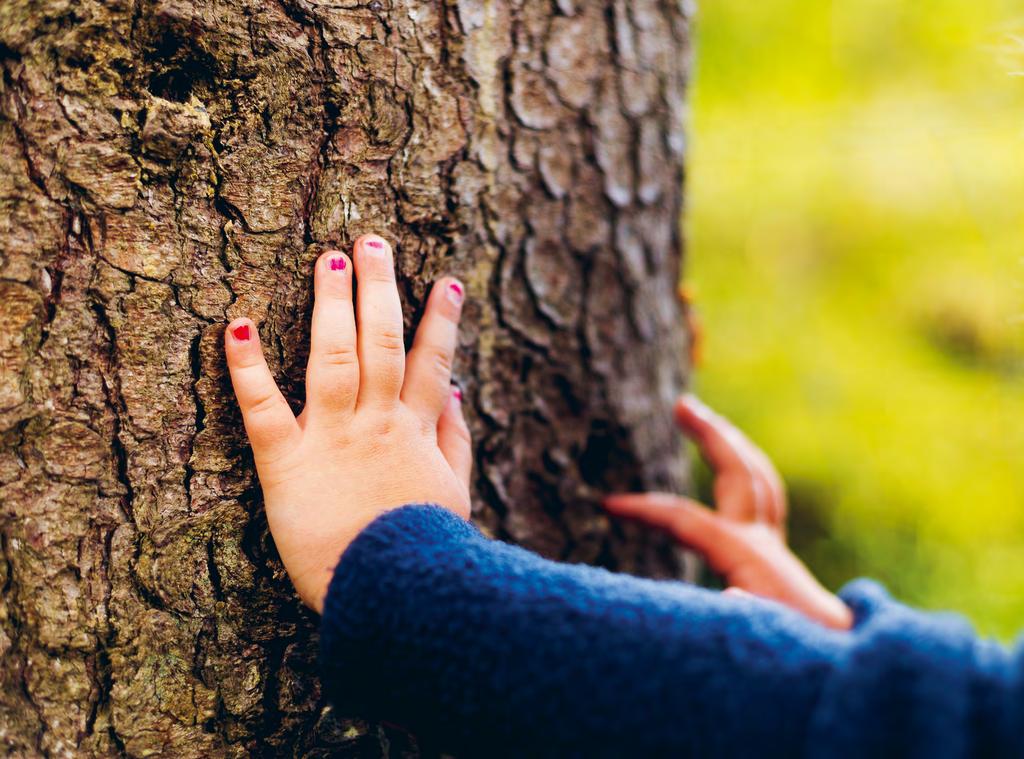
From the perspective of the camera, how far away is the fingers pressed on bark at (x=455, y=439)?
1.04 m

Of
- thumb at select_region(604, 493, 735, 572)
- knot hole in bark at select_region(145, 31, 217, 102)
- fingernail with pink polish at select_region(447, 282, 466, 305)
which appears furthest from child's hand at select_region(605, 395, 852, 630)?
knot hole in bark at select_region(145, 31, 217, 102)

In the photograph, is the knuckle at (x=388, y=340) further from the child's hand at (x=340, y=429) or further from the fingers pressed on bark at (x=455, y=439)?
the fingers pressed on bark at (x=455, y=439)

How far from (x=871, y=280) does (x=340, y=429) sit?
9.21ft

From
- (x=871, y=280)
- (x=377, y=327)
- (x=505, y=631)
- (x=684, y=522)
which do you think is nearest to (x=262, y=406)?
(x=377, y=327)

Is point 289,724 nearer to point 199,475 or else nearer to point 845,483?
point 199,475

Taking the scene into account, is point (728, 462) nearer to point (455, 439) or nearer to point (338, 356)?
point (455, 439)

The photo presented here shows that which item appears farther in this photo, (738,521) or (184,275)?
(738,521)

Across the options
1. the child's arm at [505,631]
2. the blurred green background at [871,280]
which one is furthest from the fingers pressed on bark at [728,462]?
the blurred green background at [871,280]

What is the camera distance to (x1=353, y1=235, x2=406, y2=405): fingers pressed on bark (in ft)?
3.07

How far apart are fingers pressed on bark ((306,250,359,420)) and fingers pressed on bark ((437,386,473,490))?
0.17m

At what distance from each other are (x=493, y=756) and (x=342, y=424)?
0.42m

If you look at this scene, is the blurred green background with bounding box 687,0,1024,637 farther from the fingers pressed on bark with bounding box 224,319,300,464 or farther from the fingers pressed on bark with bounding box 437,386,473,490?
the fingers pressed on bark with bounding box 224,319,300,464

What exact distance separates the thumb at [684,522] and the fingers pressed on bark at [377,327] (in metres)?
0.62

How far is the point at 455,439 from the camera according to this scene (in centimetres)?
105
